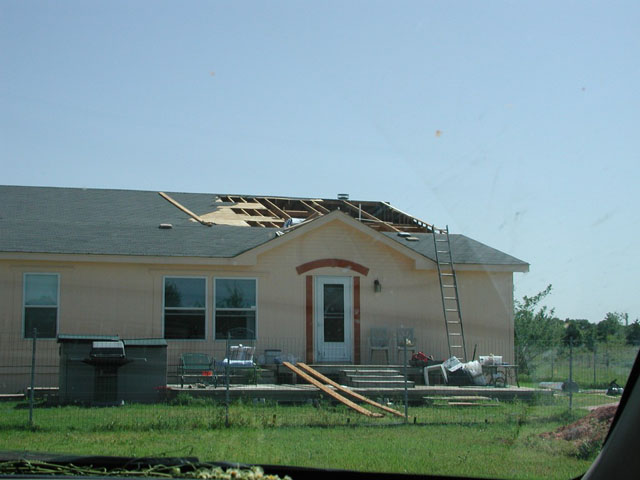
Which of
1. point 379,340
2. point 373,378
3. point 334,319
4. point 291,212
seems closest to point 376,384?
point 373,378

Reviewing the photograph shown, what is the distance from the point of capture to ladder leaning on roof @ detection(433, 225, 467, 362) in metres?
15.8

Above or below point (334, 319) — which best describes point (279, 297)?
above

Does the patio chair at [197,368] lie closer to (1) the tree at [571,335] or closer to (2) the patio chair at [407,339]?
(2) the patio chair at [407,339]

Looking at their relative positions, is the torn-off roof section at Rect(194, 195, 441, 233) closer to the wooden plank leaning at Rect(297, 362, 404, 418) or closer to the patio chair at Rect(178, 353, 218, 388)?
the wooden plank leaning at Rect(297, 362, 404, 418)

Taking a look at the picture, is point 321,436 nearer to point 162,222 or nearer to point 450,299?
point 450,299

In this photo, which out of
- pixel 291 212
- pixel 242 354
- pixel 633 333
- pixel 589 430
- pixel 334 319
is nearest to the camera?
pixel 589 430

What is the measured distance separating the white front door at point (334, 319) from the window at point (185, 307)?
2.52 meters

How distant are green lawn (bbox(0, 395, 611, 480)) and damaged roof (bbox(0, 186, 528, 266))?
203 inches

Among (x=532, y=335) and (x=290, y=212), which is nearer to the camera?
(x=532, y=335)

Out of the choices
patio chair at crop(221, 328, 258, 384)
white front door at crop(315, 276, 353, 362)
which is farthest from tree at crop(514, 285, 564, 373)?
white front door at crop(315, 276, 353, 362)

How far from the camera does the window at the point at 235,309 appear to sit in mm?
16516

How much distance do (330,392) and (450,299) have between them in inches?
188

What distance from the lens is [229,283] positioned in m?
16.7

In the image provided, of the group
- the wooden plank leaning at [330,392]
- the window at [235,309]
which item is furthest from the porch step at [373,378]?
the window at [235,309]
